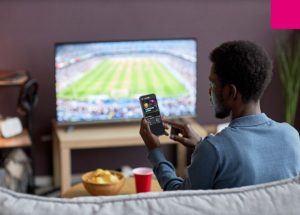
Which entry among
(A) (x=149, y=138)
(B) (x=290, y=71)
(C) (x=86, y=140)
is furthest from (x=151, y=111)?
(B) (x=290, y=71)

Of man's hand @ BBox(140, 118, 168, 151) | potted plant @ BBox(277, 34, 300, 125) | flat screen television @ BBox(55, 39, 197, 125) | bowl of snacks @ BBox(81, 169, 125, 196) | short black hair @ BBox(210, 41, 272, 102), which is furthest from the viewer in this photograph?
potted plant @ BBox(277, 34, 300, 125)

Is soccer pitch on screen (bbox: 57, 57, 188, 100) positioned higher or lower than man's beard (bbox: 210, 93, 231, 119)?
lower

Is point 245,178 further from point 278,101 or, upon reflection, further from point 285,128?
point 278,101

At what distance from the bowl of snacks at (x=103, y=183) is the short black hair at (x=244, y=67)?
90 cm

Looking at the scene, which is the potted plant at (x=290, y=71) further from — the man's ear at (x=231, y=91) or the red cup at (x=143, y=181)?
the man's ear at (x=231, y=91)

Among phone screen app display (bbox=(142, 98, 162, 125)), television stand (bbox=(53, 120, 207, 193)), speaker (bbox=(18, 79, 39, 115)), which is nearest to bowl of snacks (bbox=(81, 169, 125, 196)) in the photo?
phone screen app display (bbox=(142, 98, 162, 125))

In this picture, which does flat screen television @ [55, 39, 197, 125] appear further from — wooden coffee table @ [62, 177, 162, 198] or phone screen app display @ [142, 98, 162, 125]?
phone screen app display @ [142, 98, 162, 125]

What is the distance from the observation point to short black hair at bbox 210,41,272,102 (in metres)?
1.76

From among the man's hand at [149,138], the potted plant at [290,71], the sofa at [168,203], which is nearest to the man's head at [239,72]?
the man's hand at [149,138]

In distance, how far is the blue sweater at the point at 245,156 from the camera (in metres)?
1.64

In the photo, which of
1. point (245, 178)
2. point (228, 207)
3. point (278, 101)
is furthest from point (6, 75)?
point (228, 207)

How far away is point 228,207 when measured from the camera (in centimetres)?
120

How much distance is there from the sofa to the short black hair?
59 centimetres

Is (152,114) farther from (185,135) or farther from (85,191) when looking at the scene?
(85,191)
